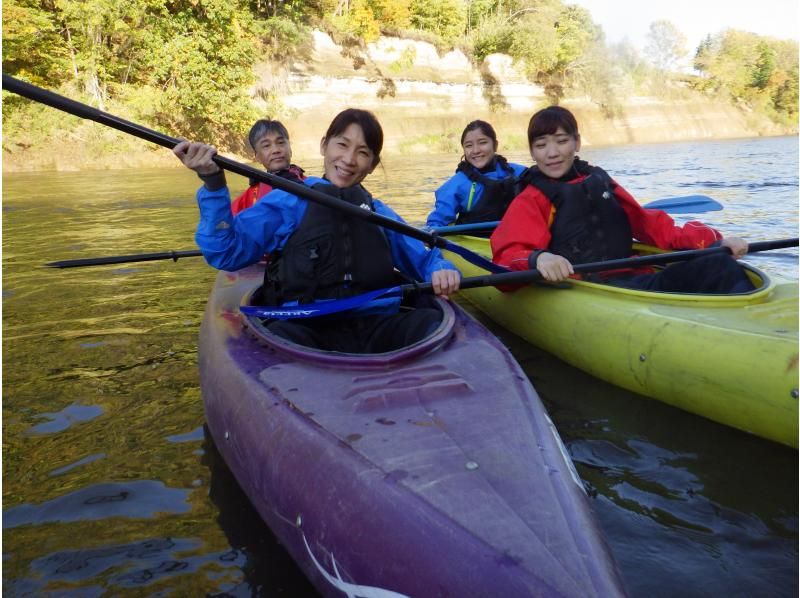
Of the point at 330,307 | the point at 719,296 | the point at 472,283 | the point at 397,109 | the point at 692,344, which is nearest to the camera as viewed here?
the point at 330,307

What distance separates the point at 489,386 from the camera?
175 centimetres

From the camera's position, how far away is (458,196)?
462cm

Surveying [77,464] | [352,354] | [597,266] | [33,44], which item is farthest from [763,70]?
[77,464]

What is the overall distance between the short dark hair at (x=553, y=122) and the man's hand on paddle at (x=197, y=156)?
1668 millimetres

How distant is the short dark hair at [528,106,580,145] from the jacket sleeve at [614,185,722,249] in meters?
0.45

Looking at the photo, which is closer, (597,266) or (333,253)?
(333,253)

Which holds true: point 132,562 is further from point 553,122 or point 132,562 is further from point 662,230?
point 662,230

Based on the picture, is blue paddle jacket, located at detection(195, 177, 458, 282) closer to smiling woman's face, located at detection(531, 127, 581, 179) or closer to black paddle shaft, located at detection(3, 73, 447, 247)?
black paddle shaft, located at detection(3, 73, 447, 247)

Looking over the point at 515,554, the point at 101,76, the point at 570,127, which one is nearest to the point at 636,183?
the point at 570,127

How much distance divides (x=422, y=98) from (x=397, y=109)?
1.29 m

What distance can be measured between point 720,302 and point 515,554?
5.97 feet

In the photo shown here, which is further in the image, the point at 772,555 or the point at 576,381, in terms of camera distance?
the point at 576,381

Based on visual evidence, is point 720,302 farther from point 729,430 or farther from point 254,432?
point 254,432

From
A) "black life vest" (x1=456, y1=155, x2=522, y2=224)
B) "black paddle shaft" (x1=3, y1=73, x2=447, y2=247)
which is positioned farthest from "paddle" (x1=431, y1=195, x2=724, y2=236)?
"black paddle shaft" (x1=3, y1=73, x2=447, y2=247)
